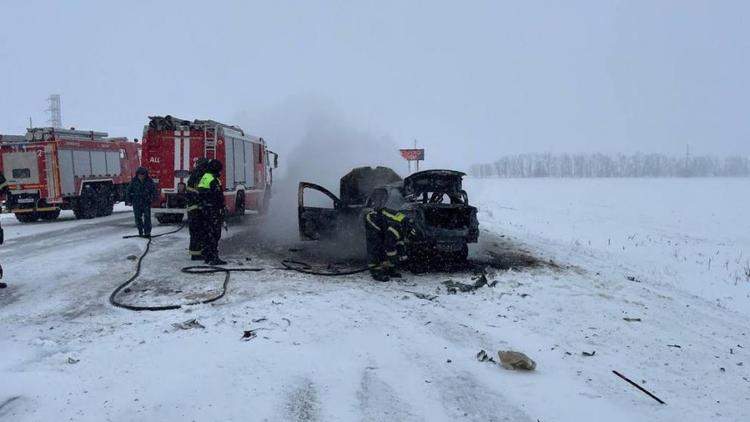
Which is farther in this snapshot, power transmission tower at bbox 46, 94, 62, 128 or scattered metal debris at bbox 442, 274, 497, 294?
power transmission tower at bbox 46, 94, 62, 128

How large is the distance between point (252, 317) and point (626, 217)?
3039 cm

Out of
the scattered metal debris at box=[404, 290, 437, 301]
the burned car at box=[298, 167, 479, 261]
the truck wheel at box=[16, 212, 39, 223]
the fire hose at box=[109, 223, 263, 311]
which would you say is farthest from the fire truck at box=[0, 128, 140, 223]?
the scattered metal debris at box=[404, 290, 437, 301]

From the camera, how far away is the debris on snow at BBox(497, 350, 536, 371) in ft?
15.6

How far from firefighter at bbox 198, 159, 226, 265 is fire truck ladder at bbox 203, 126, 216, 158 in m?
5.67

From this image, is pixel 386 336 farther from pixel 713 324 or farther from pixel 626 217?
pixel 626 217

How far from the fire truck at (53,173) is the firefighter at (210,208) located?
11063 millimetres

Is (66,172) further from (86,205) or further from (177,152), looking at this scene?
(177,152)

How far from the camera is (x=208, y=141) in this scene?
575 inches

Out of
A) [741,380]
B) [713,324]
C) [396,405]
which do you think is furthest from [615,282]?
[396,405]

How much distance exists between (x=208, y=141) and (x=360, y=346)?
1090 cm

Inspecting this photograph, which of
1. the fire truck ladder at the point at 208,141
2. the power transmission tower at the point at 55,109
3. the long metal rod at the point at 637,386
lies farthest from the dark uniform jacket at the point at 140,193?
the power transmission tower at the point at 55,109

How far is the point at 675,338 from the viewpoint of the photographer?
5836mm

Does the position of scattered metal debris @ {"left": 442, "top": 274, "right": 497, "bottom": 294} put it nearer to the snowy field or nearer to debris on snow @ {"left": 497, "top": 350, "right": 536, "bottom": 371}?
the snowy field

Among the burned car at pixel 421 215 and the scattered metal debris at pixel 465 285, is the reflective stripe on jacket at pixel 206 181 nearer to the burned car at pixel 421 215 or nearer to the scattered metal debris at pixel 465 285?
the burned car at pixel 421 215
